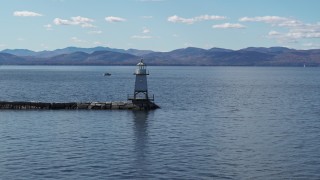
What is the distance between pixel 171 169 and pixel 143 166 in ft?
8.87

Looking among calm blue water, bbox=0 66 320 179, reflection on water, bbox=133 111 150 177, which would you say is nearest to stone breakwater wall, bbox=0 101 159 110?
calm blue water, bbox=0 66 320 179

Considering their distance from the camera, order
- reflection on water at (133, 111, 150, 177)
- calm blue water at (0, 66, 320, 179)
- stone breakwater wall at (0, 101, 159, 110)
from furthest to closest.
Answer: stone breakwater wall at (0, 101, 159, 110)
reflection on water at (133, 111, 150, 177)
calm blue water at (0, 66, 320, 179)

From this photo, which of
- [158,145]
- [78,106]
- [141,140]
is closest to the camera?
[158,145]

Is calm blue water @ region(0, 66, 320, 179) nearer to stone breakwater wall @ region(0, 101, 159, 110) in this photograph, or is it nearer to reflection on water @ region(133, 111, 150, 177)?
reflection on water @ region(133, 111, 150, 177)

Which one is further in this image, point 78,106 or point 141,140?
point 78,106

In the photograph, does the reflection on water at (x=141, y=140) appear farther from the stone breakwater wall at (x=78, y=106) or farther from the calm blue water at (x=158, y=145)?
the stone breakwater wall at (x=78, y=106)

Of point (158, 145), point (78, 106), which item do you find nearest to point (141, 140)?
point (158, 145)

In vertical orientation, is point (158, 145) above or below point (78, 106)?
below

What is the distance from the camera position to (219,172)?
41.0 meters

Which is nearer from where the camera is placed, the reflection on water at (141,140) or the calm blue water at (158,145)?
the calm blue water at (158,145)

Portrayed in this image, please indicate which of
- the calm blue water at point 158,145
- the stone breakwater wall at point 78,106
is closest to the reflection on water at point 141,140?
the calm blue water at point 158,145

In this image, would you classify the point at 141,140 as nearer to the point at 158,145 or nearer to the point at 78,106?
the point at 158,145

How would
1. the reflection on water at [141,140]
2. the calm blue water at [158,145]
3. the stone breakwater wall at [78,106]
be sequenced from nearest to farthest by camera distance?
1. the calm blue water at [158,145]
2. the reflection on water at [141,140]
3. the stone breakwater wall at [78,106]

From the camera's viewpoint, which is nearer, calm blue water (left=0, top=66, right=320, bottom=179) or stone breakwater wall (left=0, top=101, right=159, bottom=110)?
calm blue water (left=0, top=66, right=320, bottom=179)
